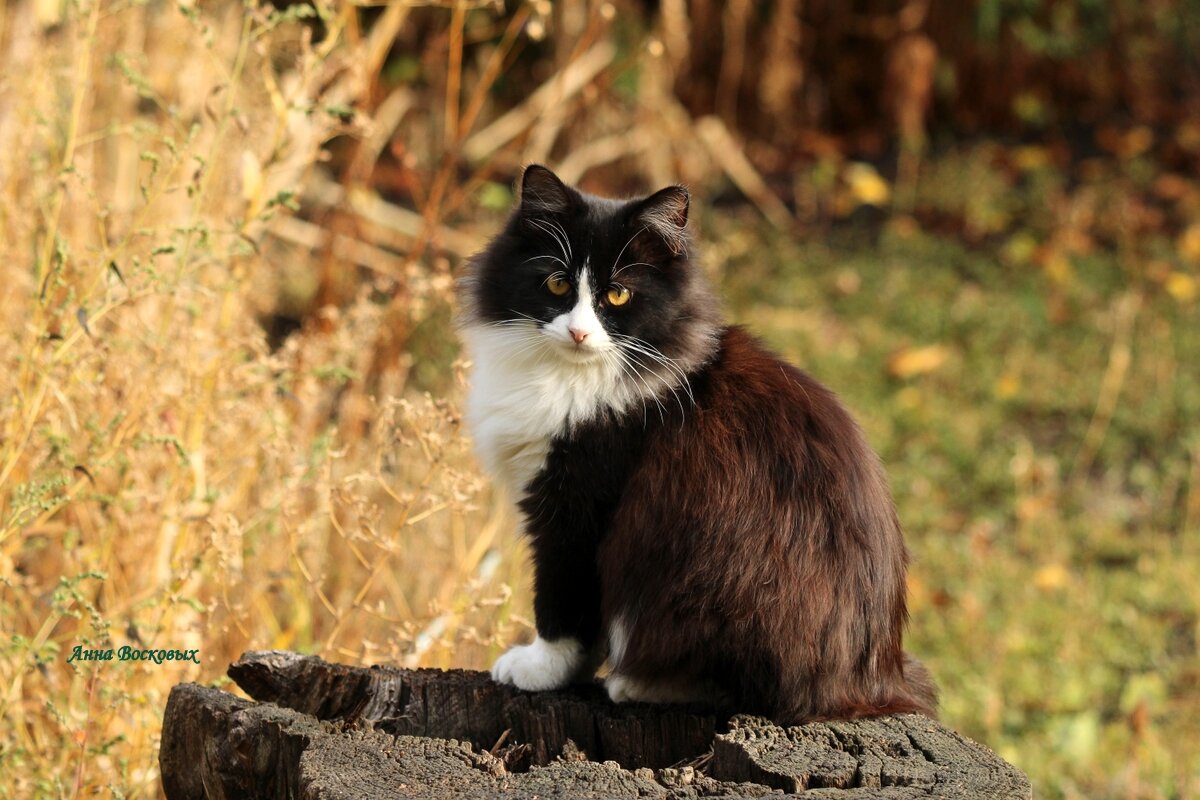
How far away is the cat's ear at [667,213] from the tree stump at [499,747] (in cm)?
99

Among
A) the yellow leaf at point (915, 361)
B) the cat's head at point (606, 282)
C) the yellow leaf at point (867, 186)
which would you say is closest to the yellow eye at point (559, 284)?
the cat's head at point (606, 282)

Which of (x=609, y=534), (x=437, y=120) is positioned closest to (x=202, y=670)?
(x=609, y=534)

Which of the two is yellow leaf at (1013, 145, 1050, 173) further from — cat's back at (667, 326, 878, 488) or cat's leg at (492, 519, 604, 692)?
cat's leg at (492, 519, 604, 692)

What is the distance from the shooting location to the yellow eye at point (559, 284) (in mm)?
2709

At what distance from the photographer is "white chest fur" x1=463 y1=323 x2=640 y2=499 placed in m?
2.66

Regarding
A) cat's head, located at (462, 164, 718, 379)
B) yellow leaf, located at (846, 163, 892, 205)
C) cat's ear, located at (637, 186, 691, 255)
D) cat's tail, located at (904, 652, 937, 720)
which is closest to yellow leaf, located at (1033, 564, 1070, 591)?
cat's tail, located at (904, 652, 937, 720)

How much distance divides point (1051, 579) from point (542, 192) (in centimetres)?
351

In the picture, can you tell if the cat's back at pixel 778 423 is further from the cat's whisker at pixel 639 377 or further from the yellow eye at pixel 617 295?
the yellow eye at pixel 617 295

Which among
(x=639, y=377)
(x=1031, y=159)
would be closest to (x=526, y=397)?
(x=639, y=377)

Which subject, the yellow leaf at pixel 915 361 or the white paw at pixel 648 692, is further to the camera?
the yellow leaf at pixel 915 361

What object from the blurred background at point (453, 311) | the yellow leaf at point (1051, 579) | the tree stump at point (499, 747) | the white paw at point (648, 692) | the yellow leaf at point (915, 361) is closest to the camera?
the tree stump at point (499, 747)

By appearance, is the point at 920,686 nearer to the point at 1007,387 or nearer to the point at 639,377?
the point at 639,377

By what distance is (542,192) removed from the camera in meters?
2.75

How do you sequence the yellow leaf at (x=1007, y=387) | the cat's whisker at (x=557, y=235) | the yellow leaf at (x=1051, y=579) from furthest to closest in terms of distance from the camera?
the yellow leaf at (x=1007, y=387) → the yellow leaf at (x=1051, y=579) → the cat's whisker at (x=557, y=235)
